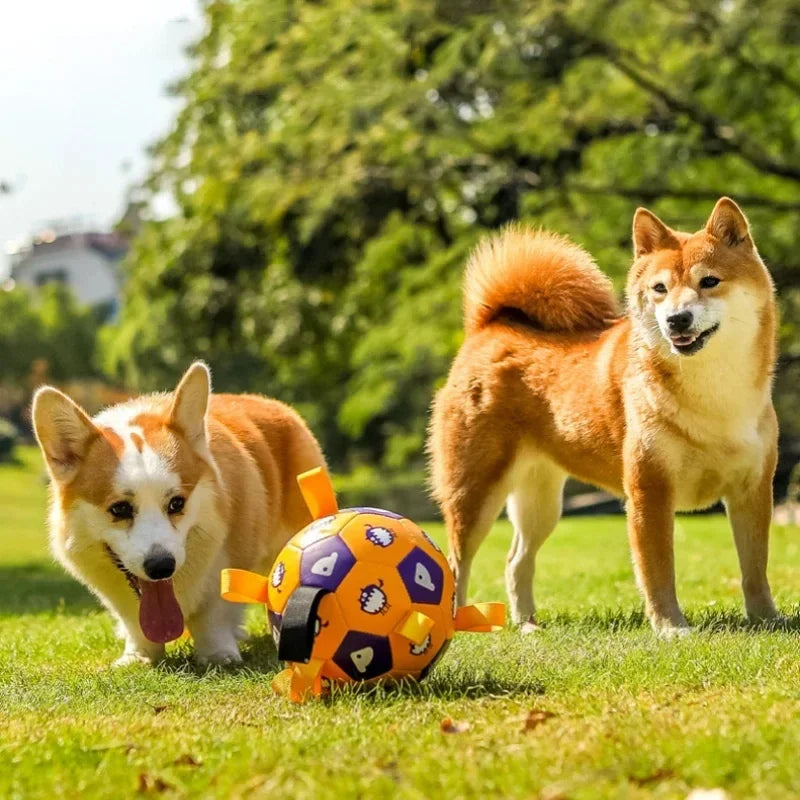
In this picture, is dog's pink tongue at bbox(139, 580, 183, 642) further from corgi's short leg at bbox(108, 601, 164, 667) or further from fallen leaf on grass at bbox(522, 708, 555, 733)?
fallen leaf on grass at bbox(522, 708, 555, 733)

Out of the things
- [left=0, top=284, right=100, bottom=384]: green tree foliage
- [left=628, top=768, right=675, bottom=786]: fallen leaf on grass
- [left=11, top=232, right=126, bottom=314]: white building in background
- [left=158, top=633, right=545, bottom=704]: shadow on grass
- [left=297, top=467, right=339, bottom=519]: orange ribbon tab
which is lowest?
[left=0, top=284, right=100, bottom=384]: green tree foliage

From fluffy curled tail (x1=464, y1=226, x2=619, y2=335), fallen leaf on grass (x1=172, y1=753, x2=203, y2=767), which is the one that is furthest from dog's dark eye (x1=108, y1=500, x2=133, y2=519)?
fluffy curled tail (x1=464, y1=226, x2=619, y2=335)

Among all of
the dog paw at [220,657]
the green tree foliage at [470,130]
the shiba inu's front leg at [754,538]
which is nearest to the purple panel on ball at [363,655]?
the dog paw at [220,657]

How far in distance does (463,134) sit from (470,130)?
0.86 ft

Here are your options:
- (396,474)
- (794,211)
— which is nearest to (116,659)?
(794,211)

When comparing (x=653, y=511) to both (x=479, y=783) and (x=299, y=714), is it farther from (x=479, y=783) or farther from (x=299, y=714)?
(x=479, y=783)

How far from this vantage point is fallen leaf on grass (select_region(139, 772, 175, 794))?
128 inches

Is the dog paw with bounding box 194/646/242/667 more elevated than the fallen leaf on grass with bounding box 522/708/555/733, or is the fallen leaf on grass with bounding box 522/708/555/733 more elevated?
the fallen leaf on grass with bounding box 522/708/555/733

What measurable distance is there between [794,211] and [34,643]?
12028 mm

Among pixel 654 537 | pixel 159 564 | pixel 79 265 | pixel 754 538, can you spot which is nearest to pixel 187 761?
pixel 159 564

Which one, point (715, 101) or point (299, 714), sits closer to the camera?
point (299, 714)

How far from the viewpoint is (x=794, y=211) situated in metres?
15.8

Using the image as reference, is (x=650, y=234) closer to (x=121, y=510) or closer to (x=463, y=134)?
(x=121, y=510)

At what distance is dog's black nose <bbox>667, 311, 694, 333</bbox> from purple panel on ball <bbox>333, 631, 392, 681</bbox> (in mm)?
1972
